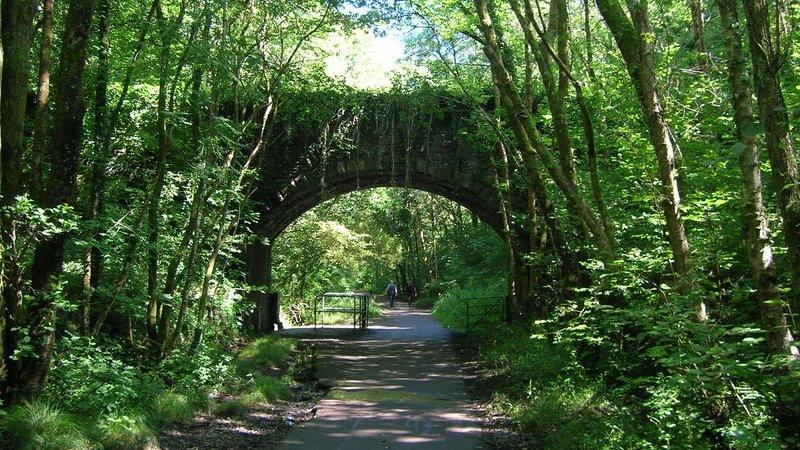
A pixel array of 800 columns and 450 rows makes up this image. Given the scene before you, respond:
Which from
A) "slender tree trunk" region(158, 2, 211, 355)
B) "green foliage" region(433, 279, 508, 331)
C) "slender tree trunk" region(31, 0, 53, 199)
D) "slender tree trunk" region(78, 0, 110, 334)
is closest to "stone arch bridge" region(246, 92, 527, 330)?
"green foliage" region(433, 279, 508, 331)

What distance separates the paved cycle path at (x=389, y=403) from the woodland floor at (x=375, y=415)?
0.01 m

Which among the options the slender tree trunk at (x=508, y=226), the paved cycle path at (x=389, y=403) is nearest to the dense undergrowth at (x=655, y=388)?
the paved cycle path at (x=389, y=403)

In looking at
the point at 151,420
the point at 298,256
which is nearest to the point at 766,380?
the point at 151,420

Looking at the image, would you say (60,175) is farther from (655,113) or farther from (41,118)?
(655,113)

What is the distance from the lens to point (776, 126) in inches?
149

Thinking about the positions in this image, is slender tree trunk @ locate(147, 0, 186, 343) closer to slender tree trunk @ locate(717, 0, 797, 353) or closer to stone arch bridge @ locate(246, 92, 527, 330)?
slender tree trunk @ locate(717, 0, 797, 353)

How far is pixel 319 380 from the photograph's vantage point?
11367 millimetres

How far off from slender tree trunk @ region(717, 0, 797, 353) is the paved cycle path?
3.54 m

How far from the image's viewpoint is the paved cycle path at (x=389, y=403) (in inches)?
281

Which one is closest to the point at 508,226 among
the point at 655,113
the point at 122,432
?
the point at 655,113

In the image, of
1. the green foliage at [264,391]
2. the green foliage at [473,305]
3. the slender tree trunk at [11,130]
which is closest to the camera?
the slender tree trunk at [11,130]

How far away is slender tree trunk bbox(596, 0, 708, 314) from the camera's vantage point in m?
5.24

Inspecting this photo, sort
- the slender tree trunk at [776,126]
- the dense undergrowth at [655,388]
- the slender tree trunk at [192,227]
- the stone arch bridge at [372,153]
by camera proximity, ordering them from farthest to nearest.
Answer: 1. the stone arch bridge at [372,153]
2. the slender tree trunk at [192,227]
3. the dense undergrowth at [655,388]
4. the slender tree trunk at [776,126]

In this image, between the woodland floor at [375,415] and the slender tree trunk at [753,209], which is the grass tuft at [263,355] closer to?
the woodland floor at [375,415]
